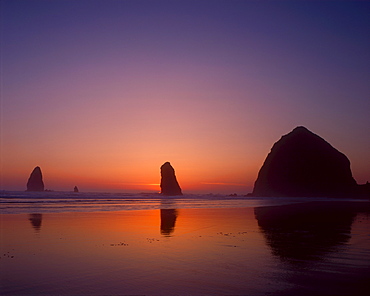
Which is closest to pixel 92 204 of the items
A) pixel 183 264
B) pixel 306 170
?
pixel 183 264

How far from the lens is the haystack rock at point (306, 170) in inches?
5118

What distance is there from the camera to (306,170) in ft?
445

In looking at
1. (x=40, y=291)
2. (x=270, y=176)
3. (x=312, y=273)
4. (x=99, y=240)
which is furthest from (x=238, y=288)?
(x=270, y=176)

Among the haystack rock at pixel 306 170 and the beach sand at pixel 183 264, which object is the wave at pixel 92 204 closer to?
the beach sand at pixel 183 264

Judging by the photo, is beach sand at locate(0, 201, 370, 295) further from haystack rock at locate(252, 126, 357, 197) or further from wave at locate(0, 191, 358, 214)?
haystack rock at locate(252, 126, 357, 197)

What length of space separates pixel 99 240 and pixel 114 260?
4.84 meters

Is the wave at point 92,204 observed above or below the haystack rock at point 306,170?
below

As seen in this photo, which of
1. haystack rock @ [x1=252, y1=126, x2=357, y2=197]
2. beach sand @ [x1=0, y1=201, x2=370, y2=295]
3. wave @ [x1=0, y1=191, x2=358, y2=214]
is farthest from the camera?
haystack rock @ [x1=252, y1=126, x2=357, y2=197]

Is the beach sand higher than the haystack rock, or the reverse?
the haystack rock

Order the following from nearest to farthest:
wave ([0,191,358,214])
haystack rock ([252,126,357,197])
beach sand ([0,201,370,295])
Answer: beach sand ([0,201,370,295])
wave ([0,191,358,214])
haystack rock ([252,126,357,197])

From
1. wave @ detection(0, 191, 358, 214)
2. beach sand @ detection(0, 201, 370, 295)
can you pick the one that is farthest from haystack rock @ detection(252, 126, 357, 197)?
beach sand @ detection(0, 201, 370, 295)

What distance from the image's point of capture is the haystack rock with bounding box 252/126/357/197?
130 metres

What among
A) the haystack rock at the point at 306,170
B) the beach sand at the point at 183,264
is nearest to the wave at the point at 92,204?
the beach sand at the point at 183,264

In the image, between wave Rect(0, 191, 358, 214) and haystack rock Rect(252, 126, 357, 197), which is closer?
wave Rect(0, 191, 358, 214)
